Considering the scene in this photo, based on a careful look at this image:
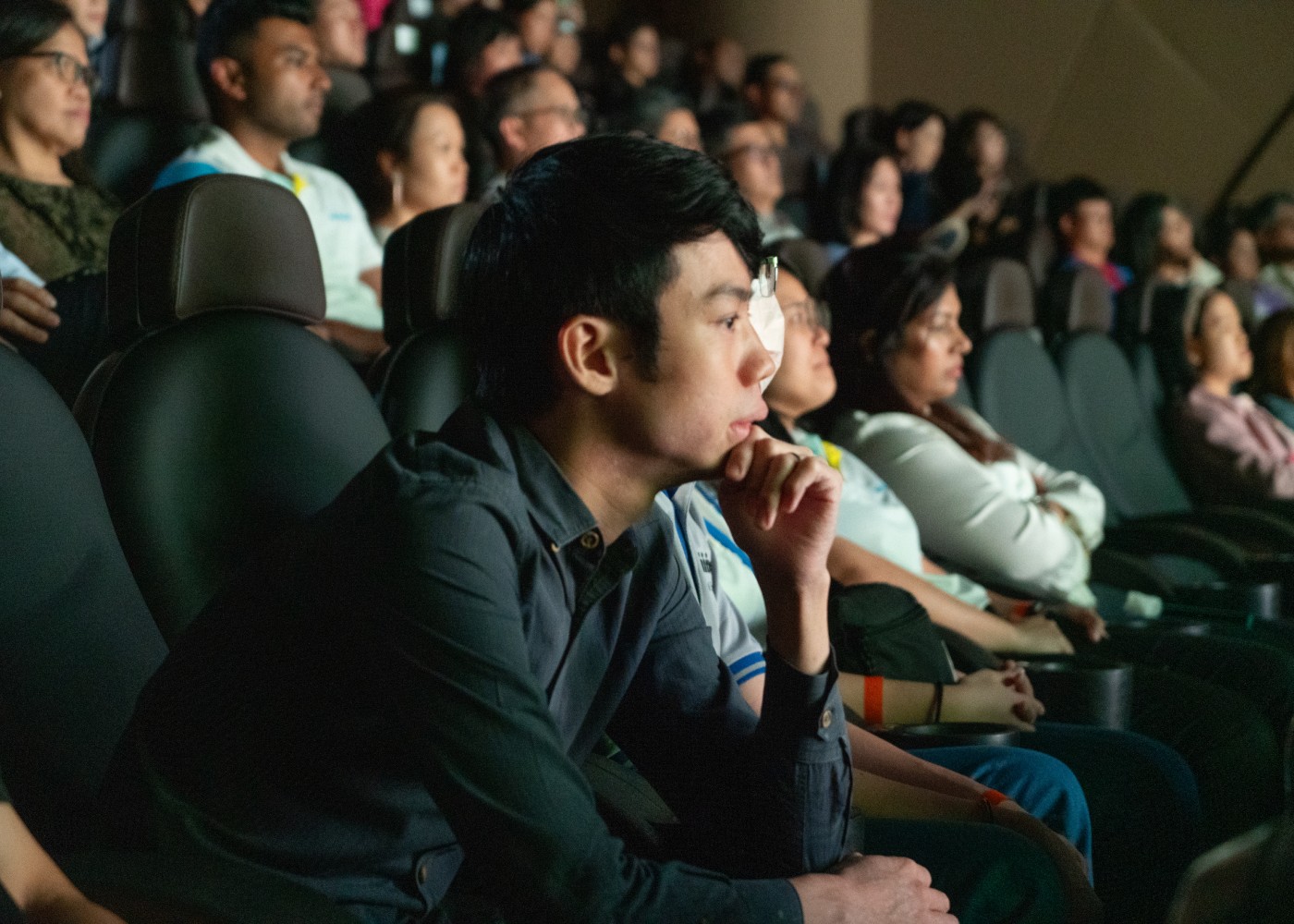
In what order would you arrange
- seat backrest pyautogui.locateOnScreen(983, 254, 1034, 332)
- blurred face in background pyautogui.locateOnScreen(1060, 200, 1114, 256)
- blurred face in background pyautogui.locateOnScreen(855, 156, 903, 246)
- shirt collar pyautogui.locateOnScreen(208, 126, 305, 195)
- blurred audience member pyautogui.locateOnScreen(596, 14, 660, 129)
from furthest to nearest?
blurred audience member pyautogui.locateOnScreen(596, 14, 660, 129)
blurred face in background pyautogui.locateOnScreen(1060, 200, 1114, 256)
blurred face in background pyautogui.locateOnScreen(855, 156, 903, 246)
seat backrest pyautogui.locateOnScreen(983, 254, 1034, 332)
shirt collar pyautogui.locateOnScreen(208, 126, 305, 195)

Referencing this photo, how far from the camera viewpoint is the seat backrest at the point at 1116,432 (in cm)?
303

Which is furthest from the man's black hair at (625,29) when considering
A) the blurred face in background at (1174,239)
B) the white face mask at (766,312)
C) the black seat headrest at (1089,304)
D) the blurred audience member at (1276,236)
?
the white face mask at (766,312)

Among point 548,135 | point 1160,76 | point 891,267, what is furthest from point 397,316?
point 1160,76

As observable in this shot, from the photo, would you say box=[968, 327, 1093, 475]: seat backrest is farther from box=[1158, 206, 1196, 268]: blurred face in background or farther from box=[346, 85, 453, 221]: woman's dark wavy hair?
box=[1158, 206, 1196, 268]: blurred face in background

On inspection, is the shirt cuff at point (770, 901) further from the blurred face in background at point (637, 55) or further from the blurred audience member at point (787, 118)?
the blurred face in background at point (637, 55)

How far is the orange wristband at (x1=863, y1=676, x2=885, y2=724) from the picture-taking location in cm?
145

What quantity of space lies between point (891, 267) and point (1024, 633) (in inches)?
27.3

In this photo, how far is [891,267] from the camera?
2.21 metres

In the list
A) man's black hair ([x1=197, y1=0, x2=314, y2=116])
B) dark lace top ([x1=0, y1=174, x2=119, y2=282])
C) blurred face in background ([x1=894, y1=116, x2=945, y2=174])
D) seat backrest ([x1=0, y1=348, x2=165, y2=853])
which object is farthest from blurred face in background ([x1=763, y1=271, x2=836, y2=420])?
blurred face in background ([x1=894, y1=116, x2=945, y2=174])

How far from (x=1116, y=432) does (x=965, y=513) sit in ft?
4.08

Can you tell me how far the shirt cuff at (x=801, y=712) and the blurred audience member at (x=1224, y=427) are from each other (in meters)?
2.26

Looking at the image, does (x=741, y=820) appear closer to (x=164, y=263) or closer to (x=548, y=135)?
(x=164, y=263)

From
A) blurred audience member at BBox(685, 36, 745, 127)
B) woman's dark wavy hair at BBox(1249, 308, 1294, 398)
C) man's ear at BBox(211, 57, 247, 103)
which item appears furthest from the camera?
blurred audience member at BBox(685, 36, 745, 127)

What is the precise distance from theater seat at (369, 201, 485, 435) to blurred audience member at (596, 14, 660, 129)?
3095 millimetres
